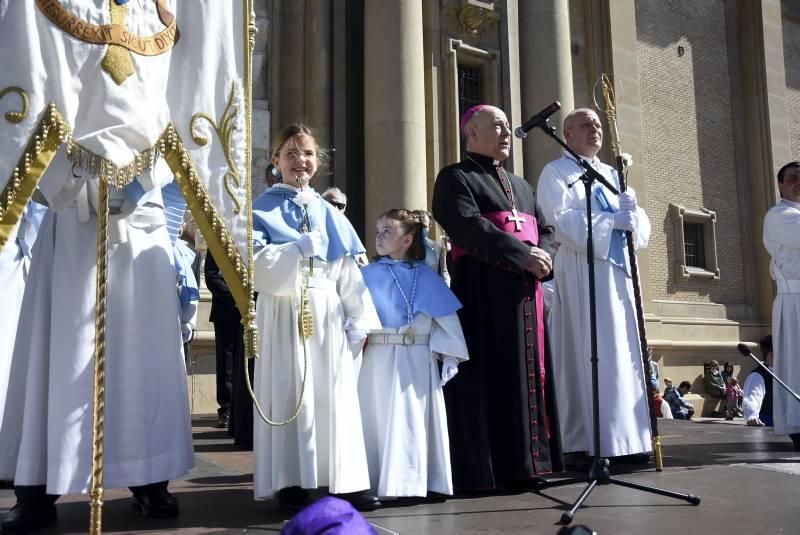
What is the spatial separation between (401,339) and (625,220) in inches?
70.0

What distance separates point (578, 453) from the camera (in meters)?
5.45

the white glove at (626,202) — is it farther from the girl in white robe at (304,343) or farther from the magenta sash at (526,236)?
the girl in white robe at (304,343)

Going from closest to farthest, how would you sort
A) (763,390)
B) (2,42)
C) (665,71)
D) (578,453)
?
(2,42) → (578,453) → (763,390) → (665,71)

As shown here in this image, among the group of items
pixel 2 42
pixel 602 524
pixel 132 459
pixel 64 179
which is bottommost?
pixel 602 524

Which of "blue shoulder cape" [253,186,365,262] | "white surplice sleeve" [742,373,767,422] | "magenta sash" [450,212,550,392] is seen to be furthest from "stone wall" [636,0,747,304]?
"blue shoulder cape" [253,186,365,262]

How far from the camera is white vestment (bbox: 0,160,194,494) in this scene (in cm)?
351

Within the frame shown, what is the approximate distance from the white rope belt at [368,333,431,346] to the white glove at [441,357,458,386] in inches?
6.9

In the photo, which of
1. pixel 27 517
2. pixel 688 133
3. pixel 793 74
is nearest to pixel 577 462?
pixel 27 517

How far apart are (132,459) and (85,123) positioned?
5.09 ft

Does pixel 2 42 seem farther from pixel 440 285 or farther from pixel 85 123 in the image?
pixel 440 285

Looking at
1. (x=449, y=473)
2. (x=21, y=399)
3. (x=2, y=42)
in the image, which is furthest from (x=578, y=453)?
(x=2, y=42)

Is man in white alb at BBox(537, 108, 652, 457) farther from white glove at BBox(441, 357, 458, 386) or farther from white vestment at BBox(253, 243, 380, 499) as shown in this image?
white vestment at BBox(253, 243, 380, 499)

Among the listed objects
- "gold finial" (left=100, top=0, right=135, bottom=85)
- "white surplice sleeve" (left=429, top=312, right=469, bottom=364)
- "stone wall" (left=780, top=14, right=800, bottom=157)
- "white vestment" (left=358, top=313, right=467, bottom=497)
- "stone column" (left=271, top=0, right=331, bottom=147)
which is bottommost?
"white vestment" (left=358, top=313, right=467, bottom=497)

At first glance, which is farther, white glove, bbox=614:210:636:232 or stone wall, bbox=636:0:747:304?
stone wall, bbox=636:0:747:304
